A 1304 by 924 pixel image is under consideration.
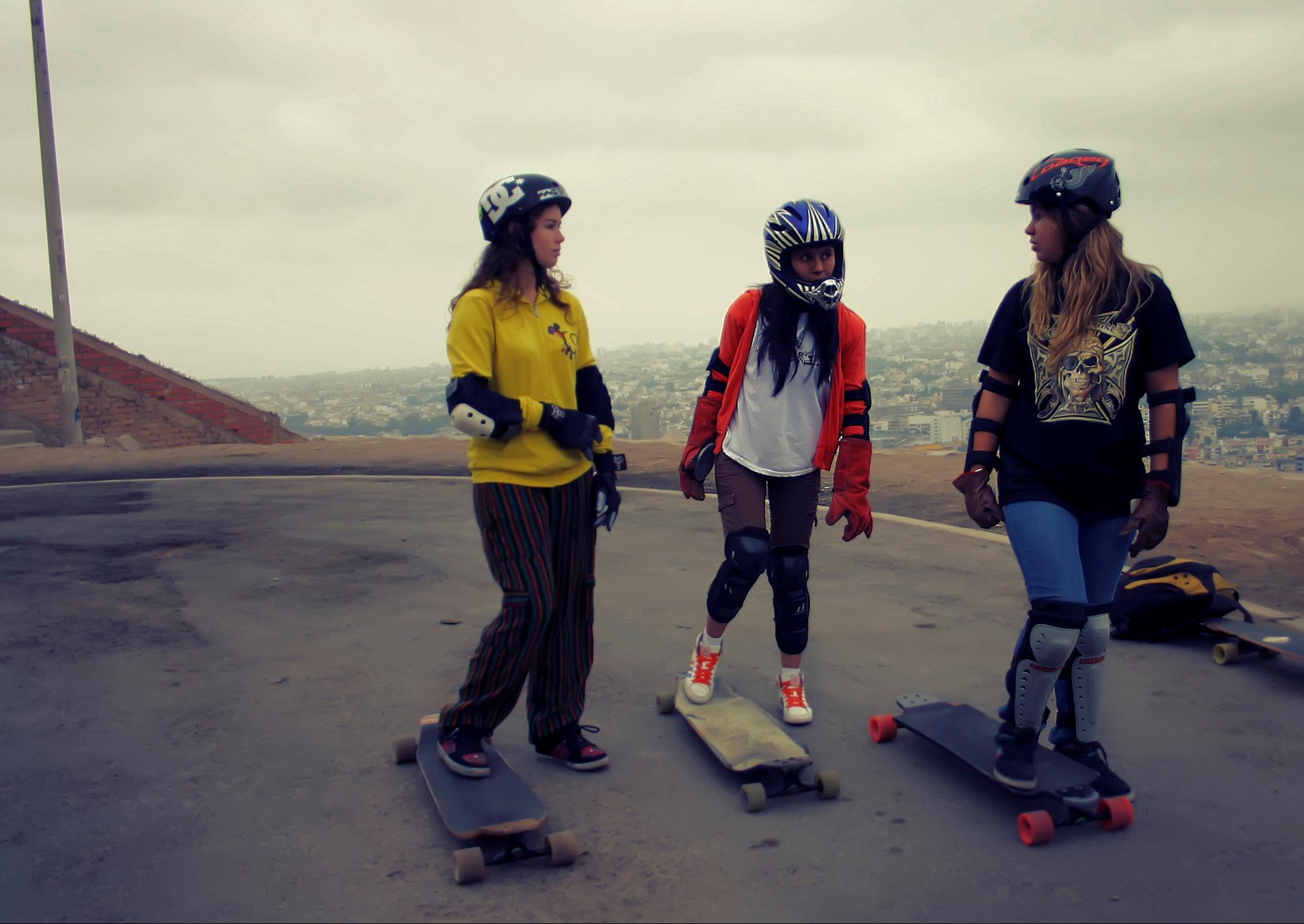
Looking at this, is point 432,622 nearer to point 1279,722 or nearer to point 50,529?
point 1279,722

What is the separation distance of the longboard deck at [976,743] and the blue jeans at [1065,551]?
57 cm

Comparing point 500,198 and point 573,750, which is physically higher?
point 500,198

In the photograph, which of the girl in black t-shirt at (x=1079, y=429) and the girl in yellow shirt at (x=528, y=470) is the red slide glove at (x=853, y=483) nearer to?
the girl in black t-shirt at (x=1079, y=429)

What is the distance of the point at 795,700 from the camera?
4.51 m

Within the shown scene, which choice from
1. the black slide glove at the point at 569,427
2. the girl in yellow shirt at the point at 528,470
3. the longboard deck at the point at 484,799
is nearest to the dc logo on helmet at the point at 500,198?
the girl in yellow shirt at the point at 528,470

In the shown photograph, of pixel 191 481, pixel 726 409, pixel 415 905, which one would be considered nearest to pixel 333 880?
pixel 415 905

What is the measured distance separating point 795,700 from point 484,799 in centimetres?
156

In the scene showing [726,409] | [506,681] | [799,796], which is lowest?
[799,796]

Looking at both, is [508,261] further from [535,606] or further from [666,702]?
[666,702]

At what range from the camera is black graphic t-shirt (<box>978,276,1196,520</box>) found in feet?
11.7

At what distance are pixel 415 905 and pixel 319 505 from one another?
7.83 m

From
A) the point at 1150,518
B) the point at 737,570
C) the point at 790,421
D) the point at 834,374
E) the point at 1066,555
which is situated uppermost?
the point at 834,374

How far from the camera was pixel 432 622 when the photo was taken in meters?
6.07

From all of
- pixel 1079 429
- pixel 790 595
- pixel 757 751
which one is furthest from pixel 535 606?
pixel 1079 429
